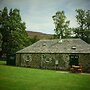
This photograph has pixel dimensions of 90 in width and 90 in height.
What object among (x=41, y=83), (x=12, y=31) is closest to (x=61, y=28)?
(x=12, y=31)

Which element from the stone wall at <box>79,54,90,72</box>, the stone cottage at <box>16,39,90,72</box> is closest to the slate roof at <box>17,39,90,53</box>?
the stone cottage at <box>16,39,90,72</box>

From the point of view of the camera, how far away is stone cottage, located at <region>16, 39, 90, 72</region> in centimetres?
2689

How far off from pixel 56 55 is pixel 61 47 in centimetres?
175

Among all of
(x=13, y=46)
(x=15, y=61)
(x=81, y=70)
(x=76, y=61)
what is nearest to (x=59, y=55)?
(x=76, y=61)

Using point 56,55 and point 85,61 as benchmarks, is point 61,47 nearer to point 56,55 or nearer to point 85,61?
point 56,55

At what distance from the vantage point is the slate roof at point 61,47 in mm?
27766

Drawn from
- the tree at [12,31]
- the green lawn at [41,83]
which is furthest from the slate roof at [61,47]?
the green lawn at [41,83]

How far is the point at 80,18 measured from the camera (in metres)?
40.1

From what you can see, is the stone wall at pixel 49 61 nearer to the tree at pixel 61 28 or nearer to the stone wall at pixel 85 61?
the stone wall at pixel 85 61

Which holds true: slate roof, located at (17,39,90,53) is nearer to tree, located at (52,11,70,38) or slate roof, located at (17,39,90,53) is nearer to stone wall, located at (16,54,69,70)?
stone wall, located at (16,54,69,70)

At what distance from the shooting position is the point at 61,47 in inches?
1164

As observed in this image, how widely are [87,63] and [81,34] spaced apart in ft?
51.9

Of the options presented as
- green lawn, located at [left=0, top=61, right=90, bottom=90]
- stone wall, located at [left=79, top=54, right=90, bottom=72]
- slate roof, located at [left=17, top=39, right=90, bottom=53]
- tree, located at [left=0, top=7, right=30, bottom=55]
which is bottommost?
green lawn, located at [left=0, top=61, right=90, bottom=90]

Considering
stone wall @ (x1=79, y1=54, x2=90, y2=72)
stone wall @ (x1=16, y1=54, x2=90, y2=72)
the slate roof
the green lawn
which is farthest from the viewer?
the slate roof
